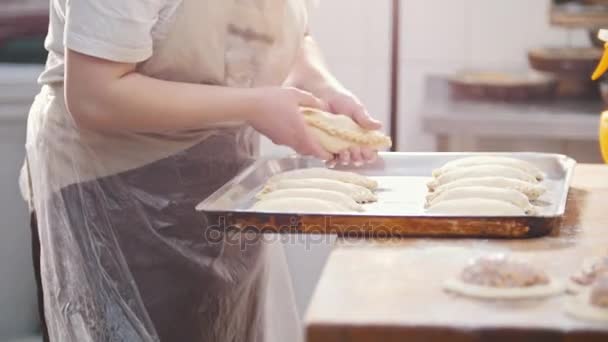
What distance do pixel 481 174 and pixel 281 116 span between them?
362 millimetres

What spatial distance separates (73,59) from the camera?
160 cm

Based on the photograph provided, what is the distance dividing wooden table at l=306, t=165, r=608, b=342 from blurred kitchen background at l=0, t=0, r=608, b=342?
4.44 feet

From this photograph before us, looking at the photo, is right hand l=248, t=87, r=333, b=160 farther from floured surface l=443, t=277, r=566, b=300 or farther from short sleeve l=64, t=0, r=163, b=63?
floured surface l=443, t=277, r=566, b=300

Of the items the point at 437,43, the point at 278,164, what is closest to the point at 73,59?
the point at 278,164

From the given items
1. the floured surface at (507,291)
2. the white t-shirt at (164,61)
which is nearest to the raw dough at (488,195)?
the floured surface at (507,291)

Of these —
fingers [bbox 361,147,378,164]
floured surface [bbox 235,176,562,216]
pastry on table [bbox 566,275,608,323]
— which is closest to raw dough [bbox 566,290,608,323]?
pastry on table [bbox 566,275,608,323]

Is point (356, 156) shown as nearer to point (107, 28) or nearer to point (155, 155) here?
point (155, 155)

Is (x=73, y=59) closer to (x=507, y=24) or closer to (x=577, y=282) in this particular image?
(x=577, y=282)

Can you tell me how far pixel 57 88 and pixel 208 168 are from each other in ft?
1.02

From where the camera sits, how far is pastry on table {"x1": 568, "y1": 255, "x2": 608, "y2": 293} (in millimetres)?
1211

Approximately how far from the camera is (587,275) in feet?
4.05

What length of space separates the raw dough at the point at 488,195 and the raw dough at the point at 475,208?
32 millimetres

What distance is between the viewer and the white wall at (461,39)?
3.28m

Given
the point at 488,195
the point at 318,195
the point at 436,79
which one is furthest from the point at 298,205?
the point at 436,79
